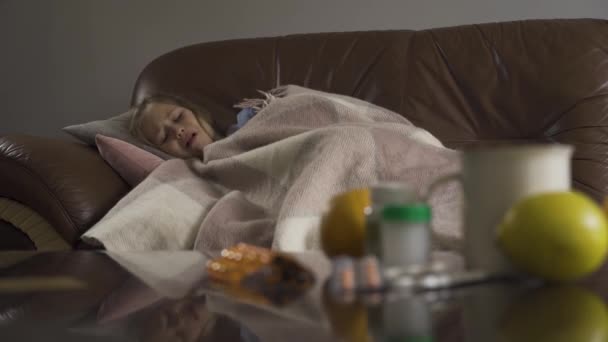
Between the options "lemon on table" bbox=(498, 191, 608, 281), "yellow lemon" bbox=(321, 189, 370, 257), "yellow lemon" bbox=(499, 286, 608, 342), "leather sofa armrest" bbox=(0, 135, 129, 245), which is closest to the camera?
"yellow lemon" bbox=(499, 286, 608, 342)

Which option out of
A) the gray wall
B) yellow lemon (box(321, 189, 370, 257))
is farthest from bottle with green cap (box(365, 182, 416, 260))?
the gray wall

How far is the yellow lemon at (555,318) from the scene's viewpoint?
444 mm

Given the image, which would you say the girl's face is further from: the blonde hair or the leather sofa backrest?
the leather sofa backrest

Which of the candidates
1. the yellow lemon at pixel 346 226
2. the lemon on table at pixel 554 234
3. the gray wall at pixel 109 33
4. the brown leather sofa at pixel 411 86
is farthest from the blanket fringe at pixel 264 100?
the lemon on table at pixel 554 234

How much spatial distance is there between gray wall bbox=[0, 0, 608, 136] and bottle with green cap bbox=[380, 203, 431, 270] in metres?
2.09

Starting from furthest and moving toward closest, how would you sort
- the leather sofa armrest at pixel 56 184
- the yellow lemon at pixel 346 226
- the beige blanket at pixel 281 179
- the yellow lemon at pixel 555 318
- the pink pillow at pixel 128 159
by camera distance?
A: the pink pillow at pixel 128 159
the leather sofa armrest at pixel 56 184
the beige blanket at pixel 281 179
the yellow lemon at pixel 346 226
the yellow lemon at pixel 555 318

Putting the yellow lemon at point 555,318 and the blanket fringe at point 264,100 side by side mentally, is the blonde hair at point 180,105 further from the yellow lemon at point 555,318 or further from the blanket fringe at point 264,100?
the yellow lemon at point 555,318

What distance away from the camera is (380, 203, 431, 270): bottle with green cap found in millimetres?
588

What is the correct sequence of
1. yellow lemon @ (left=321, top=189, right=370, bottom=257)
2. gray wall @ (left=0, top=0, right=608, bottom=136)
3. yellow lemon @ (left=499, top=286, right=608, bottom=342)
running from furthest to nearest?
1. gray wall @ (left=0, top=0, right=608, bottom=136)
2. yellow lemon @ (left=321, top=189, right=370, bottom=257)
3. yellow lemon @ (left=499, top=286, right=608, bottom=342)

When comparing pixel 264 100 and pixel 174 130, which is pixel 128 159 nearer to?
pixel 174 130

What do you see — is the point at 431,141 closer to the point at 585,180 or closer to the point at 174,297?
the point at 585,180

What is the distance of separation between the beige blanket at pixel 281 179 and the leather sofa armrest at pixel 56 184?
0.35 feet

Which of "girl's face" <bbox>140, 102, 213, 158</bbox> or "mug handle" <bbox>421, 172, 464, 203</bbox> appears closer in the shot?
"mug handle" <bbox>421, 172, 464, 203</bbox>

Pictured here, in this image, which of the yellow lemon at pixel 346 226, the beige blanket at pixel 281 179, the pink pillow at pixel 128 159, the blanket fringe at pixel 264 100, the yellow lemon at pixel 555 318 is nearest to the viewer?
the yellow lemon at pixel 555 318
